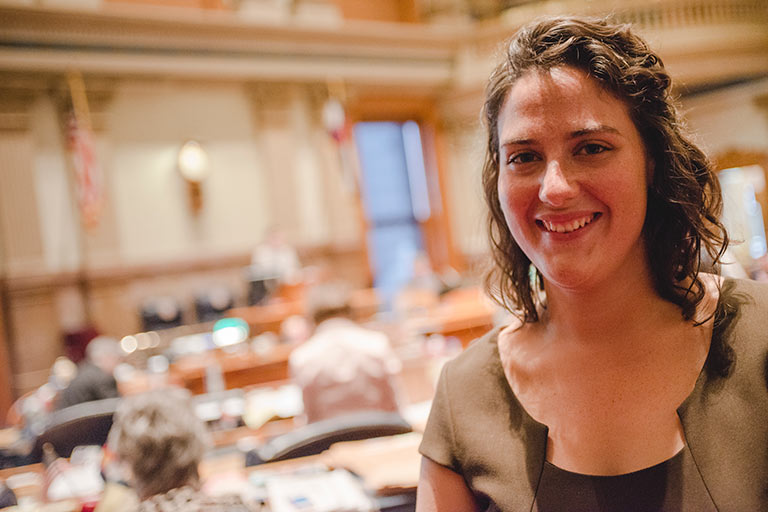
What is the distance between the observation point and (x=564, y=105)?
96 centimetres

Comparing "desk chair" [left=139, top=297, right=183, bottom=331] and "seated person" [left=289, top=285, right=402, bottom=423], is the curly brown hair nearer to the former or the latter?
"seated person" [left=289, top=285, right=402, bottom=423]

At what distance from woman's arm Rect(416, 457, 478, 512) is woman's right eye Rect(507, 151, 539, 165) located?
0.51m

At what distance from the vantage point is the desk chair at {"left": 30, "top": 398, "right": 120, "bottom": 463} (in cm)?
319

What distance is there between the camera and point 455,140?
35.3 ft

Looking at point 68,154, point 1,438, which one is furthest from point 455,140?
point 1,438

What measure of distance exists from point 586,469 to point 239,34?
8.40 metres

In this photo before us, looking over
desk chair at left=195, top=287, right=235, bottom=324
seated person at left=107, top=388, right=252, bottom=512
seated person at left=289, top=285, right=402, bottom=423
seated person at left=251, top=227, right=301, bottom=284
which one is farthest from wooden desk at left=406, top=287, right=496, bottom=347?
seated person at left=107, top=388, right=252, bottom=512

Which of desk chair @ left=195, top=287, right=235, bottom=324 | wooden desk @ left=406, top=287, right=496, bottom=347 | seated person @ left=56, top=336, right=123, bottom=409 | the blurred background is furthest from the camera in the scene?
desk chair @ left=195, top=287, right=235, bottom=324

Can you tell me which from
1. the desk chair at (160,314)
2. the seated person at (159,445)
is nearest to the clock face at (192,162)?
the desk chair at (160,314)

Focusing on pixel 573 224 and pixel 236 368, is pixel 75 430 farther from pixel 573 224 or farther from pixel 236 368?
pixel 573 224

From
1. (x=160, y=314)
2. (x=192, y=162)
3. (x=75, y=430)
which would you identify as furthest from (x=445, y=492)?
(x=192, y=162)

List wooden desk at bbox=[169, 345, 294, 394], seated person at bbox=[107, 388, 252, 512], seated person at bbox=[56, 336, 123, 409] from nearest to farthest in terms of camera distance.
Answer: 1. seated person at bbox=[107, 388, 252, 512]
2. seated person at bbox=[56, 336, 123, 409]
3. wooden desk at bbox=[169, 345, 294, 394]

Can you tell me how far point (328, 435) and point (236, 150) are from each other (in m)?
7.25

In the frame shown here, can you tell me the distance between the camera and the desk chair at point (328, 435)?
2.13m
